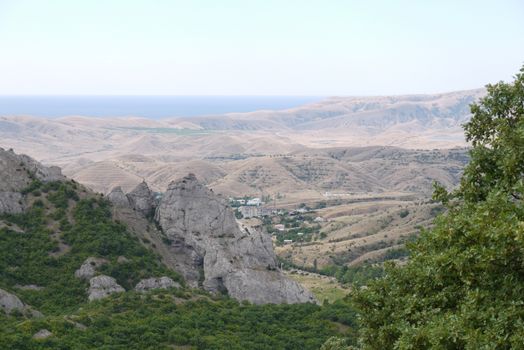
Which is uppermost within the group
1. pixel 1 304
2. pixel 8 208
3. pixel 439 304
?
pixel 439 304

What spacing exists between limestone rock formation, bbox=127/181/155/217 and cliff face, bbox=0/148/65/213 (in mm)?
7064

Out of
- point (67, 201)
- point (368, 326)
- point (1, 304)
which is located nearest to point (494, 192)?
point (368, 326)

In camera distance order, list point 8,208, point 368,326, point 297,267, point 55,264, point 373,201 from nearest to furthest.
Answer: point 368,326
point 55,264
point 8,208
point 297,267
point 373,201

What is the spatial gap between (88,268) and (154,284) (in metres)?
5.20

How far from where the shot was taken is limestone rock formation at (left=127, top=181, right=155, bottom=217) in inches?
2442

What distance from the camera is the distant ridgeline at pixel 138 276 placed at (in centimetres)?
3819

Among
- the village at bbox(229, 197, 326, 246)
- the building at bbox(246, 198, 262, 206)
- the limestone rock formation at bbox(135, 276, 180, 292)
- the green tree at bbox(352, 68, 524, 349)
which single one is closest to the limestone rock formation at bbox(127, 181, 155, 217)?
the limestone rock formation at bbox(135, 276, 180, 292)

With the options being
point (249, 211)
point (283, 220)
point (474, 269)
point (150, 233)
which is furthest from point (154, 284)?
point (249, 211)

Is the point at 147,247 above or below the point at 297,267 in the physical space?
above

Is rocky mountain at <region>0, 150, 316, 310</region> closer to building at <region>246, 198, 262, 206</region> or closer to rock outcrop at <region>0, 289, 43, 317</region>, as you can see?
rock outcrop at <region>0, 289, 43, 317</region>

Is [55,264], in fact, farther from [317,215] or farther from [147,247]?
[317,215]

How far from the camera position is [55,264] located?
1897 inches

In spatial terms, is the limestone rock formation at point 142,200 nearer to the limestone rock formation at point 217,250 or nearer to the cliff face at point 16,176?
the limestone rock formation at point 217,250

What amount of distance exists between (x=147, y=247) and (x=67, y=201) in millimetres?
8142
